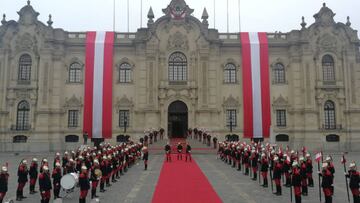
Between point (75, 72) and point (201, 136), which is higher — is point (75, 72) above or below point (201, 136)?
above

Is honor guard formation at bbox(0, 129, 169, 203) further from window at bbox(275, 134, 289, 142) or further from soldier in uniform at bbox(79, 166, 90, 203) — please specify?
window at bbox(275, 134, 289, 142)

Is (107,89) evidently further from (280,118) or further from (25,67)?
(280,118)

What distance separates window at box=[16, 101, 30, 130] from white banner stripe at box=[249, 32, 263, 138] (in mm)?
29414

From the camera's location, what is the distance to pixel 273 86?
4981cm

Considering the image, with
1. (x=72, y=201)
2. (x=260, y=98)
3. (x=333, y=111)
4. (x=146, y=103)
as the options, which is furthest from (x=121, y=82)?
(x=72, y=201)

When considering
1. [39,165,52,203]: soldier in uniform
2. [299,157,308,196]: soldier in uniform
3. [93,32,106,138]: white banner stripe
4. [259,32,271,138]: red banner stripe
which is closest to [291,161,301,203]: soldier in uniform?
[299,157,308,196]: soldier in uniform

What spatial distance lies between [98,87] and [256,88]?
20.8 meters

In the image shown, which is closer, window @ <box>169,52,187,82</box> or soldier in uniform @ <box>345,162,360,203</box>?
soldier in uniform @ <box>345,162,360,203</box>

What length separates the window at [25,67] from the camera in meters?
48.5

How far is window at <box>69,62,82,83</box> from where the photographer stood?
49.5 meters

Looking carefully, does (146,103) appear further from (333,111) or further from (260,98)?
(333,111)

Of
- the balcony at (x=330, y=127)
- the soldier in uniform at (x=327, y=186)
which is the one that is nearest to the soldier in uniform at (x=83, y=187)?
the soldier in uniform at (x=327, y=186)

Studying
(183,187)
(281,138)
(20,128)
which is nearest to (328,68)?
(281,138)

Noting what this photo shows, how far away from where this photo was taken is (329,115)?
1930 inches
